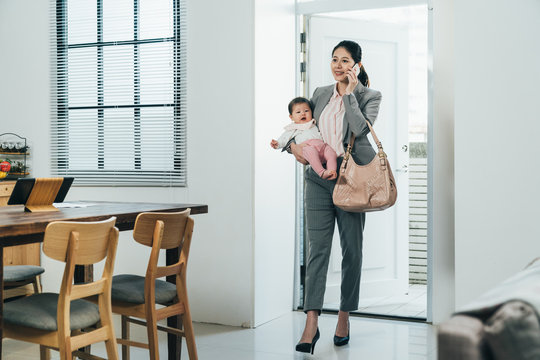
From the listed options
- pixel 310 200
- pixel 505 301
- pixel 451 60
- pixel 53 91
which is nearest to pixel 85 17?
pixel 53 91

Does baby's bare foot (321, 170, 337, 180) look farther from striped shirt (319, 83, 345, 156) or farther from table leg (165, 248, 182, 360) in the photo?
table leg (165, 248, 182, 360)

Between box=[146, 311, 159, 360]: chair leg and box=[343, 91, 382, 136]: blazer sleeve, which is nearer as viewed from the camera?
box=[146, 311, 159, 360]: chair leg

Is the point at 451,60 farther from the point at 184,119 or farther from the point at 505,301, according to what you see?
the point at 505,301

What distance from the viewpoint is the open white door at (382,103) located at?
4.78 meters

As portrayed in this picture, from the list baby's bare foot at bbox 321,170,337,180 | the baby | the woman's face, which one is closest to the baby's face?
the baby

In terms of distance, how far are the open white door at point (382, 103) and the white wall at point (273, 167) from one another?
23 cm

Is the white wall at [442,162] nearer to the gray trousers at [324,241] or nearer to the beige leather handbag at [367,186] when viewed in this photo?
the gray trousers at [324,241]

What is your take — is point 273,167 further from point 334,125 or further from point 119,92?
point 119,92

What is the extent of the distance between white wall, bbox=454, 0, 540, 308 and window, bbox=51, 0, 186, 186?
198 centimetres

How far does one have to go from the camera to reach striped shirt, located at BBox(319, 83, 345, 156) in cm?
365

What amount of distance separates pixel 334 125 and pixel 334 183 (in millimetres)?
339

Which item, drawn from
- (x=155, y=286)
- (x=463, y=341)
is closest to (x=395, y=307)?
(x=155, y=286)

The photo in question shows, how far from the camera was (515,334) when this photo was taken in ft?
2.74

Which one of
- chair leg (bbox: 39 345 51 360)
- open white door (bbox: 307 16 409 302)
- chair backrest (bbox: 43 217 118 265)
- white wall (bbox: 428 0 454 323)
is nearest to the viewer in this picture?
chair backrest (bbox: 43 217 118 265)
